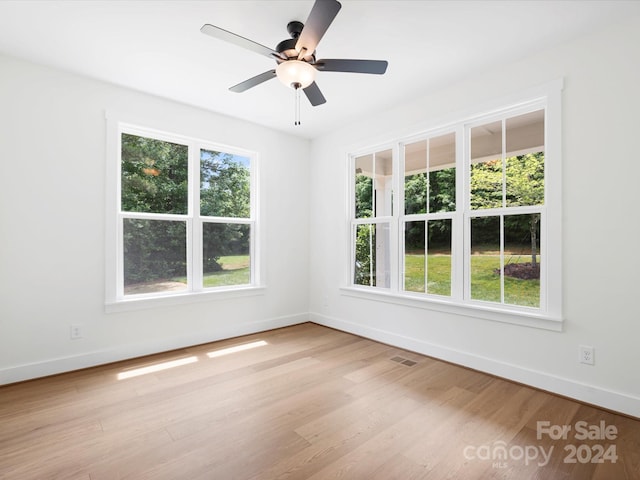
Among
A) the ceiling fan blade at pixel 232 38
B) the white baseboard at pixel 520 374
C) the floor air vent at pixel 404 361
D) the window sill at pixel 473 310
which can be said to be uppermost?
the ceiling fan blade at pixel 232 38

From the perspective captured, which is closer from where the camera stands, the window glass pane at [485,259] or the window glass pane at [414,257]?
the window glass pane at [485,259]

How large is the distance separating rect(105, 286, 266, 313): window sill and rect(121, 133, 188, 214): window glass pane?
38.1 inches

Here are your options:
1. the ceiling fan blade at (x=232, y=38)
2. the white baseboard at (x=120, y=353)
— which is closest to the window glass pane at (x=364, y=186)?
the white baseboard at (x=120, y=353)

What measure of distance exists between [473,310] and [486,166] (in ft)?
4.61

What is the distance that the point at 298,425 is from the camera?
220 cm

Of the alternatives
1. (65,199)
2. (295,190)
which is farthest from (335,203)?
(65,199)

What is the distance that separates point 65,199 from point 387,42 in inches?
127

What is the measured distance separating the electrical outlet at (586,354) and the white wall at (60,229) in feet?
12.2

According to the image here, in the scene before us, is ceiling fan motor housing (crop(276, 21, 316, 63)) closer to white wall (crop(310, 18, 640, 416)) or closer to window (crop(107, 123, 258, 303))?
white wall (crop(310, 18, 640, 416))

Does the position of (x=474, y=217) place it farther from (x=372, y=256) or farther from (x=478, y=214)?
(x=372, y=256)

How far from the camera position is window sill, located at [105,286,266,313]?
11.0 ft

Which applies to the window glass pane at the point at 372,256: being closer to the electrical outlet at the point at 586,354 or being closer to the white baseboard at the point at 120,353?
the white baseboard at the point at 120,353

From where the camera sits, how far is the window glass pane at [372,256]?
4066mm

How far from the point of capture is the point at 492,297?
124 inches
